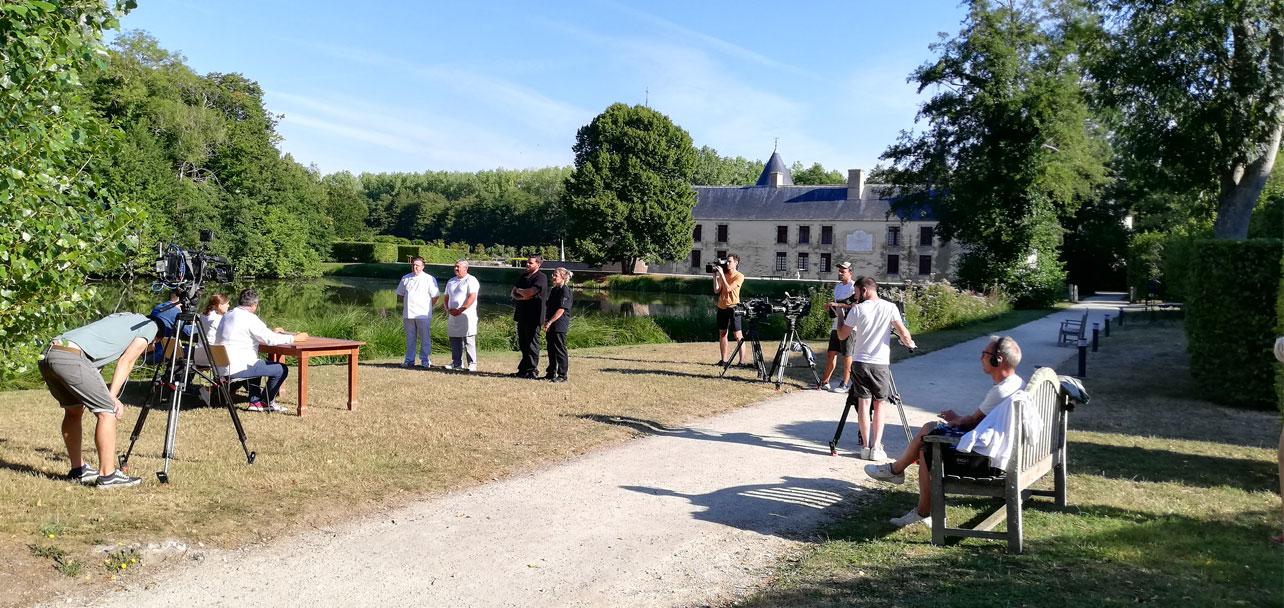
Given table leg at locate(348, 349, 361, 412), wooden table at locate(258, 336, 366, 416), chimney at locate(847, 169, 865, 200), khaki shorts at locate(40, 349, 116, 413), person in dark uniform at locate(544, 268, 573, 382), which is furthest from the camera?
chimney at locate(847, 169, 865, 200)

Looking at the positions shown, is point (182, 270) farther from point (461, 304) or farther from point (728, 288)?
point (728, 288)

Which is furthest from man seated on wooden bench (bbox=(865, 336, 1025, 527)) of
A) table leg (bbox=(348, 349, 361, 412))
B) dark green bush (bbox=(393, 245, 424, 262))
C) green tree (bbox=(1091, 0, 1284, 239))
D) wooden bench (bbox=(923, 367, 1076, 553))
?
dark green bush (bbox=(393, 245, 424, 262))

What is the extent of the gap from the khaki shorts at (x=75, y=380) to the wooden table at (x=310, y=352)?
276 centimetres

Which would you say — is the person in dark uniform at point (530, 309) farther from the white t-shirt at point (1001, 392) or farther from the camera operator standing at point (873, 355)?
the white t-shirt at point (1001, 392)

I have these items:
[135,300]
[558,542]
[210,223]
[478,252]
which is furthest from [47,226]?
[478,252]

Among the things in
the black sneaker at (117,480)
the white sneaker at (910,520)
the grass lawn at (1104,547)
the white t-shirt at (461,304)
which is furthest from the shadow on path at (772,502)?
the white t-shirt at (461,304)

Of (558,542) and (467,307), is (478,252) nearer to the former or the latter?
(467,307)

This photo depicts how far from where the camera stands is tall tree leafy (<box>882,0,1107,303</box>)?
3419 centimetres

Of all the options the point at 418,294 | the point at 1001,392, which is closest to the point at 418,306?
the point at 418,294

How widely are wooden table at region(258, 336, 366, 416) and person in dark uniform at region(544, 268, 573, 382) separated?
2853mm

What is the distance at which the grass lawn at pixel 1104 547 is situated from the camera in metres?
4.33

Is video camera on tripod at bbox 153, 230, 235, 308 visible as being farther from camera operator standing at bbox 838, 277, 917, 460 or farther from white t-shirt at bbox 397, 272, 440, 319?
white t-shirt at bbox 397, 272, 440, 319

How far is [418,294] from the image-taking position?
40.6ft

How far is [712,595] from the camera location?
4.39 metres
